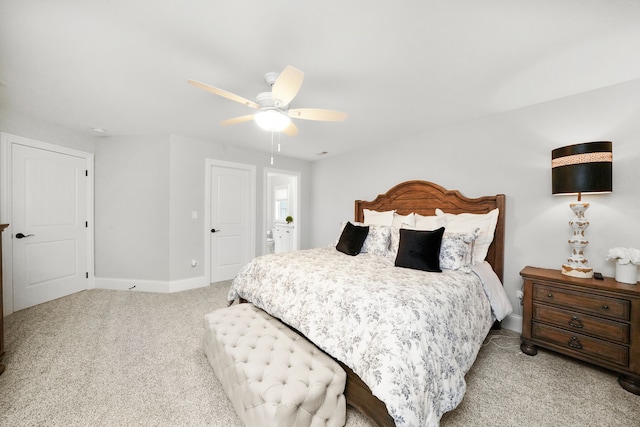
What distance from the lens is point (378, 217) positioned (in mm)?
3584

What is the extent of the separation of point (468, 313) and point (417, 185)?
6.43 feet

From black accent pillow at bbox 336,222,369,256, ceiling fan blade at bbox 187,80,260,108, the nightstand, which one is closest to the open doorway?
black accent pillow at bbox 336,222,369,256

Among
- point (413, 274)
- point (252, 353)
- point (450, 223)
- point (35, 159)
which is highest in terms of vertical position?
point (35, 159)

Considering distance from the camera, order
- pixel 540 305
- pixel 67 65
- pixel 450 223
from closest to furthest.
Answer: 1. pixel 67 65
2. pixel 540 305
3. pixel 450 223

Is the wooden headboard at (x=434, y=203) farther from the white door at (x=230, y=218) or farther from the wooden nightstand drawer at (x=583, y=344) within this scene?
the white door at (x=230, y=218)

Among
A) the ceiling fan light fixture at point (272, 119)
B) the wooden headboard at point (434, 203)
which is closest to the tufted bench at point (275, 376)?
the ceiling fan light fixture at point (272, 119)

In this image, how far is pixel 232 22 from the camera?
4.81 ft

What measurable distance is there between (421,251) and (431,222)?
795 mm

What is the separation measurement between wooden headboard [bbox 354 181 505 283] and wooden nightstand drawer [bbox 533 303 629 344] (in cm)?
60

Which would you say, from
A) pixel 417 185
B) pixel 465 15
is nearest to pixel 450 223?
pixel 417 185

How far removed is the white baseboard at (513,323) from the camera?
257cm

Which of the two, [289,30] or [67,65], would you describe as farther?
[67,65]

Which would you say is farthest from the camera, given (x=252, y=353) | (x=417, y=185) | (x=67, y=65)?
(x=417, y=185)

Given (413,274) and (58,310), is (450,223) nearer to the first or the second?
(413,274)
